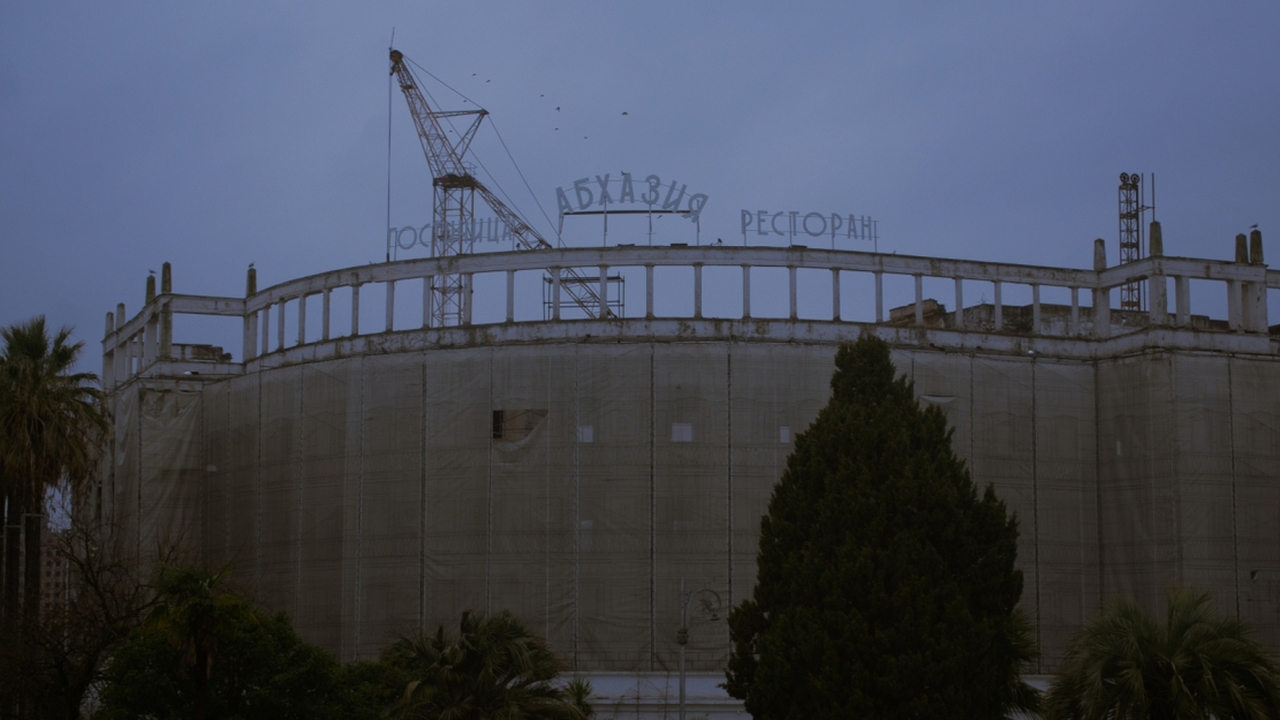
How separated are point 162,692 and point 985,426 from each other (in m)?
25.2

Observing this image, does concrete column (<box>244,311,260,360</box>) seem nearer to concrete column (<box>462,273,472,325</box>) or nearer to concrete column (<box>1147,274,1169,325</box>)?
concrete column (<box>462,273,472,325</box>)

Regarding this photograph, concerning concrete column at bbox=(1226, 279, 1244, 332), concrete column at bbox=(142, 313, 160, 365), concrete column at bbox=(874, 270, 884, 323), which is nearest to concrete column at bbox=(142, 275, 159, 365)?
concrete column at bbox=(142, 313, 160, 365)

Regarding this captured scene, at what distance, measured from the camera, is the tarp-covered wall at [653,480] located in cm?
4206

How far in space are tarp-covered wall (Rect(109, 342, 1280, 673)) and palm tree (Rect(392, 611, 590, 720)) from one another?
448 inches

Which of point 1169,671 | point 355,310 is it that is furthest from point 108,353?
point 1169,671

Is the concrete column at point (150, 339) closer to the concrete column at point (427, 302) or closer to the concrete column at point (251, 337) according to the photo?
the concrete column at point (251, 337)

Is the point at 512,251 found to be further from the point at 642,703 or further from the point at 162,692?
the point at 162,692

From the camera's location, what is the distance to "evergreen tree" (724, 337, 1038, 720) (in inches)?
1127

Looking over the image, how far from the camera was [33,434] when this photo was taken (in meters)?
40.4

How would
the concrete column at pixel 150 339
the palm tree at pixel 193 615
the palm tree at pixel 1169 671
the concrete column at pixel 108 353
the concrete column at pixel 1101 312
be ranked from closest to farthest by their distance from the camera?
the palm tree at pixel 1169 671
the palm tree at pixel 193 615
the concrete column at pixel 1101 312
the concrete column at pixel 150 339
the concrete column at pixel 108 353

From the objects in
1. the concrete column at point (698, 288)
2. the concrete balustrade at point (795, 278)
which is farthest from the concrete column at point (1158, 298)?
the concrete column at point (698, 288)

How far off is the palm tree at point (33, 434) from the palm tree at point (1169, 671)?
25.5 metres

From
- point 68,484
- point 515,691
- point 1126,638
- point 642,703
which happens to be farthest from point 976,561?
point 68,484

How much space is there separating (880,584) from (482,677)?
7.60 meters
